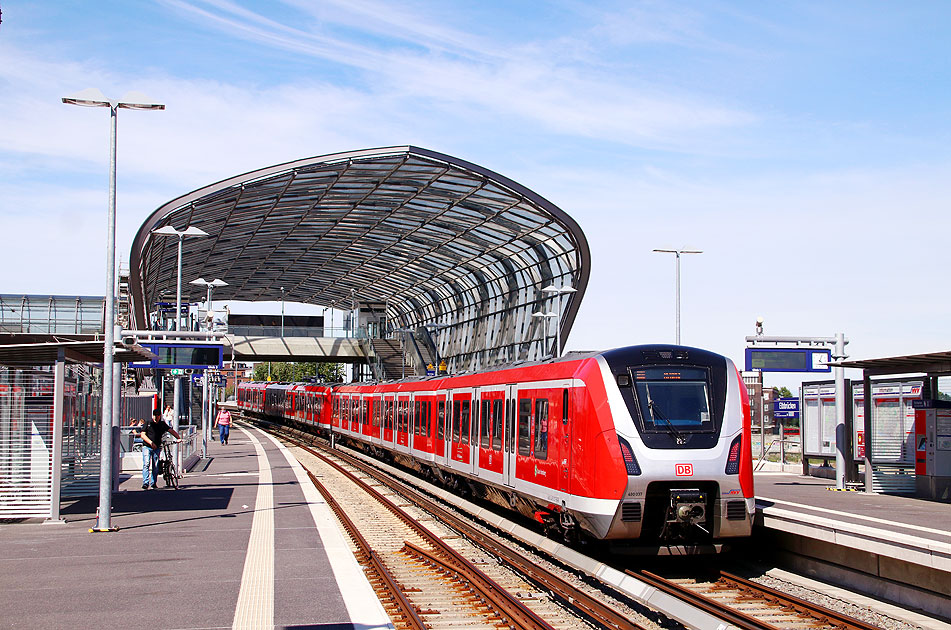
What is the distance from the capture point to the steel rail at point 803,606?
8977mm

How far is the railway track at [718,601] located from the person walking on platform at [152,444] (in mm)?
9488

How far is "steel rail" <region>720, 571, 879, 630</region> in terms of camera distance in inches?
353

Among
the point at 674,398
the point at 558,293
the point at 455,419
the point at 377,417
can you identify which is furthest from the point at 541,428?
the point at 558,293

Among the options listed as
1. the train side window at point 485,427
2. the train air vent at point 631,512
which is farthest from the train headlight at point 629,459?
the train side window at point 485,427

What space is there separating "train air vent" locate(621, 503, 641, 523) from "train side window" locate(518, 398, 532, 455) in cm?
311

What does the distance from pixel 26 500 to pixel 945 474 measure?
1662 centimetres

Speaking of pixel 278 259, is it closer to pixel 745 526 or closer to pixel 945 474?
pixel 945 474

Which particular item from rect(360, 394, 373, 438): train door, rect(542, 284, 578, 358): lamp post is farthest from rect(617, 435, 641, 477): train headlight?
rect(542, 284, 578, 358): lamp post

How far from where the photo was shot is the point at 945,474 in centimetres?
1859

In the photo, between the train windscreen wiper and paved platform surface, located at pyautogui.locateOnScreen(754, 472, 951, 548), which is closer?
the train windscreen wiper

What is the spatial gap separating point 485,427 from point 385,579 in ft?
22.7

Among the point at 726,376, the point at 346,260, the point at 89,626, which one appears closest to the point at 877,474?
the point at 726,376

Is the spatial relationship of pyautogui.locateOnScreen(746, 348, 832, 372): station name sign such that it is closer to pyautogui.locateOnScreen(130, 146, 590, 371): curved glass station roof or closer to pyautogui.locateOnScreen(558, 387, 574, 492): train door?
pyautogui.locateOnScreen(558, 387, 574, 492): train door

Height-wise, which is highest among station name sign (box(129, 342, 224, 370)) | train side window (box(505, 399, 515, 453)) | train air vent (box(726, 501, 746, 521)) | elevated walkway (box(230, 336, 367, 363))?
elevated walkway (box(230, 336, 367, 363))
